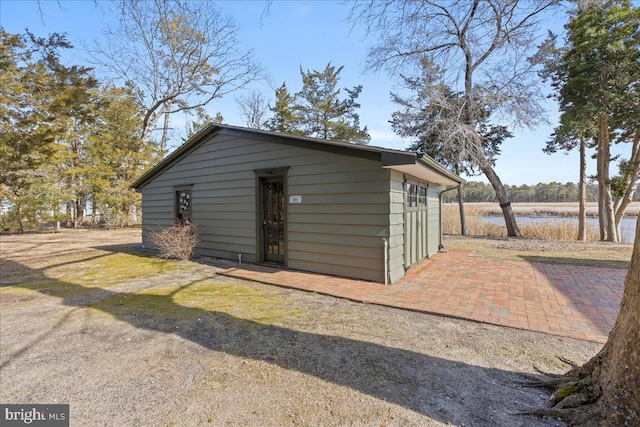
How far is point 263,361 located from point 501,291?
3.82m

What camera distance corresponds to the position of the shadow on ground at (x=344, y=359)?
6.56ft

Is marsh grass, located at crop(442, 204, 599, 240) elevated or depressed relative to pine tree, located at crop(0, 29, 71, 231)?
depressed

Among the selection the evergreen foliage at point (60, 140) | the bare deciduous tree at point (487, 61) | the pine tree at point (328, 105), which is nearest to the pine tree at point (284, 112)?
the pine tree at point (328, 105)

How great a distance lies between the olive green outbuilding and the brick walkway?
1.52 ft

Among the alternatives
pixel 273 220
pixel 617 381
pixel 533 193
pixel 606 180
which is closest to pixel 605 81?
pixel 606 180

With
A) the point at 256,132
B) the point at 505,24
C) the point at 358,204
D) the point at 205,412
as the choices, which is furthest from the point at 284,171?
the point at 505,24

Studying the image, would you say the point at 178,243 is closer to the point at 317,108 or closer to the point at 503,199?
the point at 503,199

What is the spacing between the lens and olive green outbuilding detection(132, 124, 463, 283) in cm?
495

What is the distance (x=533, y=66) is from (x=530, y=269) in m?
10.3

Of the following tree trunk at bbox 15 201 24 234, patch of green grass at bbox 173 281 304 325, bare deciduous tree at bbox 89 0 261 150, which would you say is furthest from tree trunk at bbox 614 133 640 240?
tree trunk at bbox 15 201 24 234

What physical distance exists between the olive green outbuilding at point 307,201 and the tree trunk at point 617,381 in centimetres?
296

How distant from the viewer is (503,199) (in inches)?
501

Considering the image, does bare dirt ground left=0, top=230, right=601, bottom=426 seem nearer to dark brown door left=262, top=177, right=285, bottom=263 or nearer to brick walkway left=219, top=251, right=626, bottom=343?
brick walkway left=219, top=251, right=626, bottom=343

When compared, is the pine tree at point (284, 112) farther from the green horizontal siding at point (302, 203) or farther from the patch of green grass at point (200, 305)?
the patch of green grass at point (200, 305)
